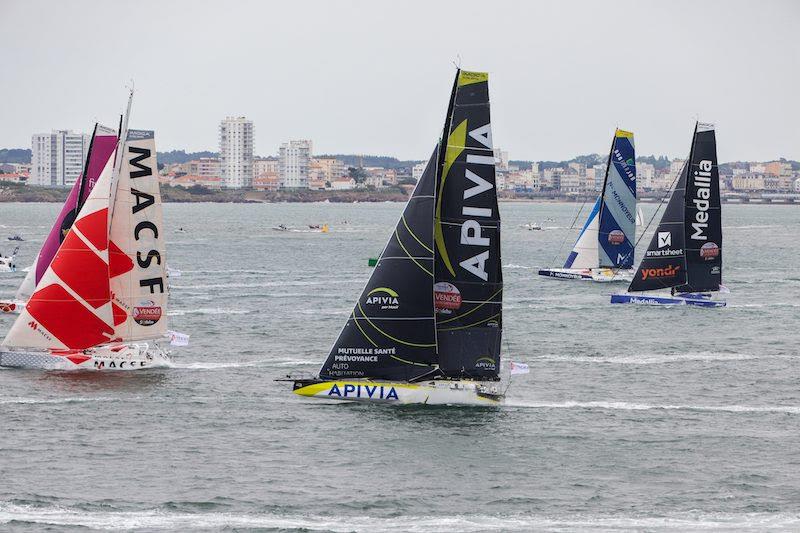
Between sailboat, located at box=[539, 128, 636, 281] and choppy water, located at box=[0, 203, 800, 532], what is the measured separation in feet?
86.8

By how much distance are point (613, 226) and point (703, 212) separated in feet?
56.9

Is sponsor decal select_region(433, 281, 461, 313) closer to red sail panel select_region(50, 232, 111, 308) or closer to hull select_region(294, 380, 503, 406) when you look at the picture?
hull select_region(294, 380, 503, 406)

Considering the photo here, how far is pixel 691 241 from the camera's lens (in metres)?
74.4

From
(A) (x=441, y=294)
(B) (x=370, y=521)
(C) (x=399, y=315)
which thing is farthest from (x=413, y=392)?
(B) (x=370, y=521)

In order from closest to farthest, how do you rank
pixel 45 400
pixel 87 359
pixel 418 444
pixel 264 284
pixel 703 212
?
pixel 418 444
pixel 45 400
pixel 87 359
pixel 703 212
pixel 264 284

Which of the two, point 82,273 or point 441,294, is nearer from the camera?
point 441,294

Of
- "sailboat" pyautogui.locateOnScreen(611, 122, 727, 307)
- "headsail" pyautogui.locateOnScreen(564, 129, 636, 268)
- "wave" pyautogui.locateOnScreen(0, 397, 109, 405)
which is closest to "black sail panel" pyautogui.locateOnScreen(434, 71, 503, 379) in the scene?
"wave" pyautogui.locateOnScreen(0, 397, 109, 405)

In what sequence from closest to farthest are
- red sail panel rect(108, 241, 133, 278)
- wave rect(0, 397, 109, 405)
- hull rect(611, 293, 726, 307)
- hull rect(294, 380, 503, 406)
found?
hull rect(294, 380, 503, 406) < wave rect(0, 397, 109, 405) < red sail panel rect(108, 241, 133, 278) < hull rect(611, 293, 726, 307)

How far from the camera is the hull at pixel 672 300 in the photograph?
75625mm

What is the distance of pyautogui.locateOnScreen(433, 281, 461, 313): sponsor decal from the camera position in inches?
1673

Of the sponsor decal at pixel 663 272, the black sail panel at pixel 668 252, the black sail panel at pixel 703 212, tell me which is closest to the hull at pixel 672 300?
the black sail panel at pixel 668 252

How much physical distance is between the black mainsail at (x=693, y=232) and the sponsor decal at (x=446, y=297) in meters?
33.5

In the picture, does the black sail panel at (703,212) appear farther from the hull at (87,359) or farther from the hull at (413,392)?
the hull at (87,359)

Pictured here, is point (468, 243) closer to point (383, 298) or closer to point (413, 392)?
point (383, 298)
